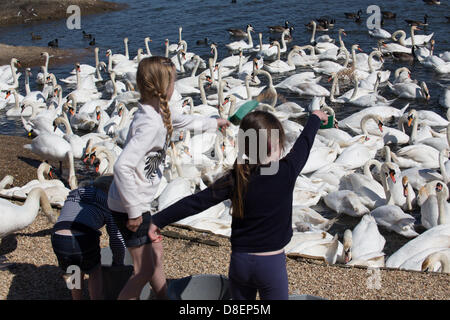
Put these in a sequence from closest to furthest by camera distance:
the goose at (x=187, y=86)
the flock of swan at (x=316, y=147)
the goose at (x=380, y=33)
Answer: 1. the flock of swan at (x=316, y=147)
2. the goose at (x=187, y=86)
3. the goose at (x=380, y=33)

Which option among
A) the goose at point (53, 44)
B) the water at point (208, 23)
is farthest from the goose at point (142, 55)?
the goose at point (53, 44)

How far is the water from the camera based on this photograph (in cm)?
2116

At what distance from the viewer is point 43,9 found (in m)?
28.1

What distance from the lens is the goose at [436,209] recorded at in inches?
304

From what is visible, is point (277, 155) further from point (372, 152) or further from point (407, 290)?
point (372, 152)

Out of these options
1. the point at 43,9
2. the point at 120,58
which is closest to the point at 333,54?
the point at 120,58

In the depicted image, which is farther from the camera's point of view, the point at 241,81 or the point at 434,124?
the point at 241,81

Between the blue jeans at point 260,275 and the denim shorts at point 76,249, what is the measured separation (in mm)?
1191

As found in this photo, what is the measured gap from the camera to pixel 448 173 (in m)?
9.34

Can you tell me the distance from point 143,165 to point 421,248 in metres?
4.08

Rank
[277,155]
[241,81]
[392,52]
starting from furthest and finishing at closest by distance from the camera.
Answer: [392,52] → [241,81] → [277,155]

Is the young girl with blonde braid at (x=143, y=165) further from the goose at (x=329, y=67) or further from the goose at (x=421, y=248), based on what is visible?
the goose at (x=329, y=67)
